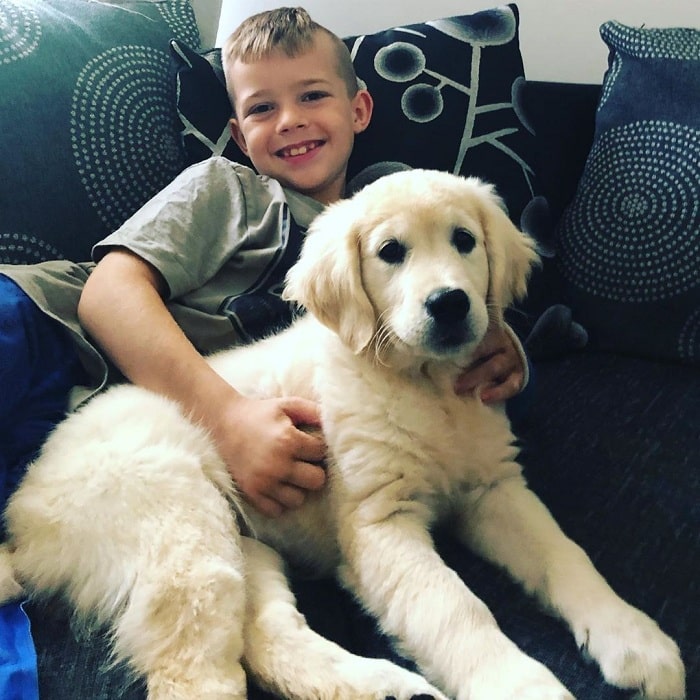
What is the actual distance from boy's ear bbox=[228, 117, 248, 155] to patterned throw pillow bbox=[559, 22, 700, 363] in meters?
0.77

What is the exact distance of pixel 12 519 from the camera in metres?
0.94

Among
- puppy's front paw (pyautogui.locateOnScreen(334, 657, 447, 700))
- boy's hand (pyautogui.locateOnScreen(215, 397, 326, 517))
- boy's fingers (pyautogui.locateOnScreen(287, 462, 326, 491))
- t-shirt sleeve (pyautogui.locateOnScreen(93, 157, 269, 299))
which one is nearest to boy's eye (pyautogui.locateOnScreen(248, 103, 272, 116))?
t-shirt sleeve (pyautogui.locateOnScreen(93, 157, 269, 299))

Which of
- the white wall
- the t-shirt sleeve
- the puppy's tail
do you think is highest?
the white wall

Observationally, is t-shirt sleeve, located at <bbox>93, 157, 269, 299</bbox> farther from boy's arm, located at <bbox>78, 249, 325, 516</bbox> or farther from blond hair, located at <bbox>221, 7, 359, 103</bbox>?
blond hair, located at <bbox>221, 7, 359, 103</bbox>

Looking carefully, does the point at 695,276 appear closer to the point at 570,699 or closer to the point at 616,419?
the point at 616,419

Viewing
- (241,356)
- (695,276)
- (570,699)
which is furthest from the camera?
(695,276)

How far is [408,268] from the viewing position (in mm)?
1047

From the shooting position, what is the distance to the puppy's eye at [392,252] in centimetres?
106

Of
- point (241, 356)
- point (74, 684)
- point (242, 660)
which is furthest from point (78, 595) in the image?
point (241, 356)

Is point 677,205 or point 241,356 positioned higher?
point 677,205

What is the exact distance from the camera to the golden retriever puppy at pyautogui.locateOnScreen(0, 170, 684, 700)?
2.73 ft

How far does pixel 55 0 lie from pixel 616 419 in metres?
1.47

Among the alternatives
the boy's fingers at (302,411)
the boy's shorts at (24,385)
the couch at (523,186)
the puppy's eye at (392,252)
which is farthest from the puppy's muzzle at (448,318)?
the boy's shorts at (24,385)

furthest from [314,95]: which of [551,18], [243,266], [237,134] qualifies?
[551,18]
